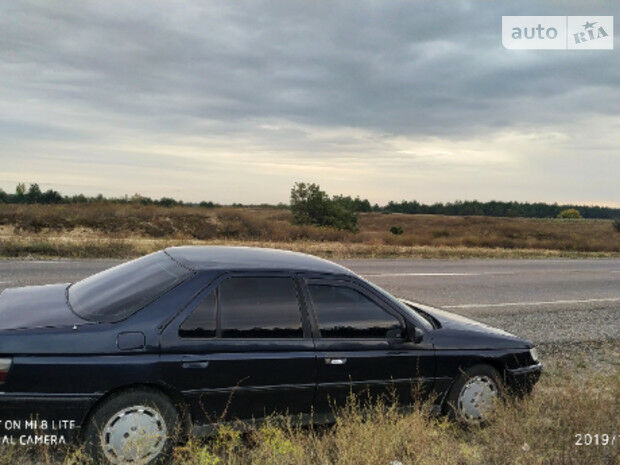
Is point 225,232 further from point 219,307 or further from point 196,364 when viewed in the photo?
point 196,364

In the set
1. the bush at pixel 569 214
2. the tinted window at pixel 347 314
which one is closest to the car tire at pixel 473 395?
the tinted window at pixel 347 314

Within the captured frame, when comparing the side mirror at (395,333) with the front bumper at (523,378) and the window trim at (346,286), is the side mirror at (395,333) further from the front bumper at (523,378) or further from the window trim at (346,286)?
the front bumper at (523,378)

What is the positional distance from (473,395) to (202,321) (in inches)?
94.4

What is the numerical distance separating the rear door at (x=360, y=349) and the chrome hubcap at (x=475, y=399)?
385 mm

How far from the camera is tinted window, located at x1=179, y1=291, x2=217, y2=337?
3373 mm

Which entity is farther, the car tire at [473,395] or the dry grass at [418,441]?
the car tire at [473,395]

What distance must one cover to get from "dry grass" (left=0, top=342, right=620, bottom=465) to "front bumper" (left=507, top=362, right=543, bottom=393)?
101 mm

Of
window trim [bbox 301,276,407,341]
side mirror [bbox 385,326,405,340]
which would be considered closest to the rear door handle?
window trim [bbox 301,276,407,341]

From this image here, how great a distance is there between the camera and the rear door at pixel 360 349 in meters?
3.71

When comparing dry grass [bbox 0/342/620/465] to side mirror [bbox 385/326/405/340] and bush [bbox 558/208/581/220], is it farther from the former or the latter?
bush [bbox 558/208/581/220]

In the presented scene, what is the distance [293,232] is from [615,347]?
20.2 meters

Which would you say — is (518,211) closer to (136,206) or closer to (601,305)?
(136,206)

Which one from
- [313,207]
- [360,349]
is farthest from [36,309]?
[313,207]

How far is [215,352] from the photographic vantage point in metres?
3.40
